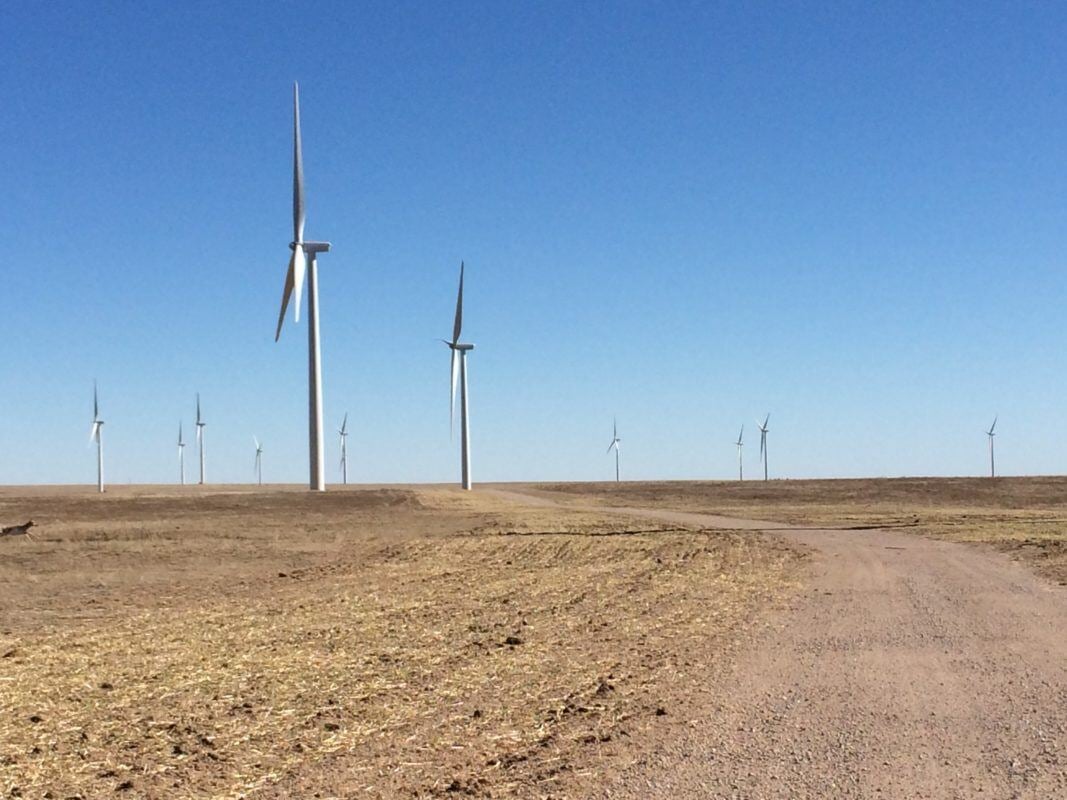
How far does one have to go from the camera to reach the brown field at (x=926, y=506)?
1307 inches

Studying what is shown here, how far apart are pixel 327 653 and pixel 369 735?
4.46m

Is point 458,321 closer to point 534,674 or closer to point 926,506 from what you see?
point 926,506

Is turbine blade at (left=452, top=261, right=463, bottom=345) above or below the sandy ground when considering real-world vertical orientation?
above

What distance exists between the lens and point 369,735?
9484 millimetres

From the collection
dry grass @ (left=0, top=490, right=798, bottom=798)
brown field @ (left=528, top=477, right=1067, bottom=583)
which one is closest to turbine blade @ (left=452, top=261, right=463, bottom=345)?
brown field @ (left=528, top=477, right=1067, bottom=583)

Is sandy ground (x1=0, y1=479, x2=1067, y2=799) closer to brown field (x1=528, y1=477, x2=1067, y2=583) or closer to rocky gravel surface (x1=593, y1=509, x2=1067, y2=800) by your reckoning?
rocky gravel surface (x1=593, y1=509, x2=1067, y2=800)

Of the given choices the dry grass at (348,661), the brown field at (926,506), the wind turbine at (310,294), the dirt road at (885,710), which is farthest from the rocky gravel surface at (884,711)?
the wind turbine at (310,294)

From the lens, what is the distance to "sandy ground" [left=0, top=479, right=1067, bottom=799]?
825 cm

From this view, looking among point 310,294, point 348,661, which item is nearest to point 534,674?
point 348,661

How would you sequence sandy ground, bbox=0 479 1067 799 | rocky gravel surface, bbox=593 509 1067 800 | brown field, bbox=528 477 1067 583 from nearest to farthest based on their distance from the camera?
1. rocky gravel surface, bbox=593 509 1067 800
2. sandy ground, bbox=0 479 1067 799
3. brown field, bbox=528 477 1067 583

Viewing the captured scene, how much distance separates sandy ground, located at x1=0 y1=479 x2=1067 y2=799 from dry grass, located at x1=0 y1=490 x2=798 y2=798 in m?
0.05

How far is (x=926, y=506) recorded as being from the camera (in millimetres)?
68750

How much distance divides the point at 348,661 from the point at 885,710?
6.24 meters

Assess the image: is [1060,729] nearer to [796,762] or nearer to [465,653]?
[796,762]
